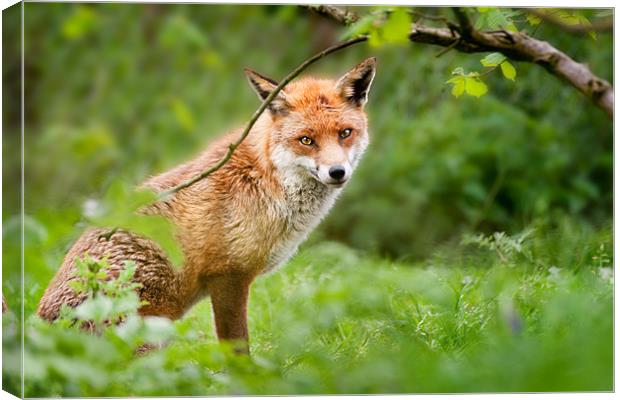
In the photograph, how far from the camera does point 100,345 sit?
361 cm

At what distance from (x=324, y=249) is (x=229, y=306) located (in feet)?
6.99

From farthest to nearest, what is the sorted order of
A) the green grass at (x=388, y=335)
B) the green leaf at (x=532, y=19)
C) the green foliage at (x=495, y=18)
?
the green leaf at (x=532, y=19) → the green foliage at (x=495, y=18) → the green grass at (x=388, y=335)

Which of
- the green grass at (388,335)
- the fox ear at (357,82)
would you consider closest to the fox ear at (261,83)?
the fox ear at (357,82)

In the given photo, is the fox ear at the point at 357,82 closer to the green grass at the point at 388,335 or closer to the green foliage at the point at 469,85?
the green foliage at the point at 469,85

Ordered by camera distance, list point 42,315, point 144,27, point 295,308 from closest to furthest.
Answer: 1. point 42,315
2. point 295,308
3. point 144,27

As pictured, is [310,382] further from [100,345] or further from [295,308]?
[295,308]

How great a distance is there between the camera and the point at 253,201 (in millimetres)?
5367

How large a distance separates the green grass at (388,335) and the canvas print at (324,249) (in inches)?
0.6

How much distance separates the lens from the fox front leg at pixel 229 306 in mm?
5238

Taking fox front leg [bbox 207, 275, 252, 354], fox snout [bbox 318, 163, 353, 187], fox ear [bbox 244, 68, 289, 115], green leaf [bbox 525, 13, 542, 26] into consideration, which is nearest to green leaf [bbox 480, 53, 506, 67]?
green leaf [bbox 525, 13, 542, 26]

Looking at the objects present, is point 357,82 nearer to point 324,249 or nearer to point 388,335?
point 388,335

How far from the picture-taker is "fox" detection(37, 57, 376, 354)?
5.14m

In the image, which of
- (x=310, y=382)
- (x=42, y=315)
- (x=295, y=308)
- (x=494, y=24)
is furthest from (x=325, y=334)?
(x=494, y=24)

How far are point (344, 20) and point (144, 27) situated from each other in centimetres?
559
